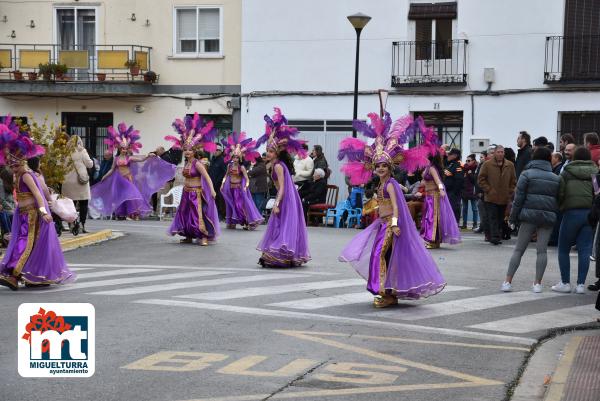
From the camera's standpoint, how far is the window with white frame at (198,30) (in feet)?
109

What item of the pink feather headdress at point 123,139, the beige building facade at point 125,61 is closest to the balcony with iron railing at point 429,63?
the beige building facade at point 125,61

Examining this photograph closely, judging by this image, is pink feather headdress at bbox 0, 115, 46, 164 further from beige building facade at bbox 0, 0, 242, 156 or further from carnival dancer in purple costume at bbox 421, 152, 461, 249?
beige building facade at bbox 0, 0, 242, 156

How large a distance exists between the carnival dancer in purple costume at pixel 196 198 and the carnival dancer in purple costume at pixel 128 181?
6.72 m

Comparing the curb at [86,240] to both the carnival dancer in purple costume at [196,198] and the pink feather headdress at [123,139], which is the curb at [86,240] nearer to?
the carnival dancer in purple costume at [196,198]

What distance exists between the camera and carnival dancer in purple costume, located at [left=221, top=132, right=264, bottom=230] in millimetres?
23469

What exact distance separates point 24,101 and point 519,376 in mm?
28696

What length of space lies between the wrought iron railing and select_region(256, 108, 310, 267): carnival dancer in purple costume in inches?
715

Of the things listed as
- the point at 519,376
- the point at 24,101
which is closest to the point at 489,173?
the point at 519,376

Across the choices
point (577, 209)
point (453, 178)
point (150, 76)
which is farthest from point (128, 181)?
point (577, 209)

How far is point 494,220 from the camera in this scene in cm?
2019

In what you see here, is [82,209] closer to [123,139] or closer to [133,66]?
[123,139]

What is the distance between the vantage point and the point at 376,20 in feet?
102

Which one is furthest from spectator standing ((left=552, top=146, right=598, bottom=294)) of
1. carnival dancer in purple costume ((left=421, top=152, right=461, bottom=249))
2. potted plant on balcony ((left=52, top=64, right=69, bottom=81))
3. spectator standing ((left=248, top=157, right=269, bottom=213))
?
potted plant on balcony ((left=52, top=64, right=69, bottom=81))

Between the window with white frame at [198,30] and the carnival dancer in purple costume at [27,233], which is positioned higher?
the window with white frame at [198,30]
